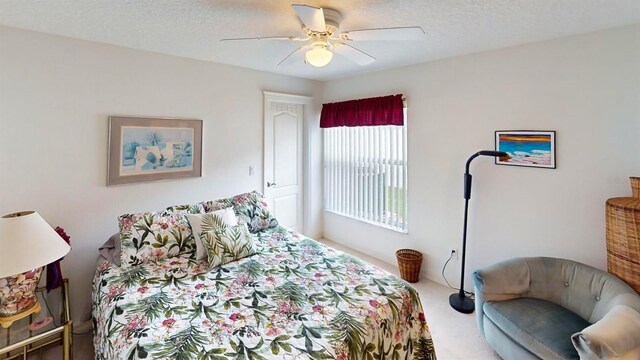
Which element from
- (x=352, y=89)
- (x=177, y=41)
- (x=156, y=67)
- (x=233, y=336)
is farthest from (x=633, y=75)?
(x=156, y=67)

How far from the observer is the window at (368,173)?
3676 mm

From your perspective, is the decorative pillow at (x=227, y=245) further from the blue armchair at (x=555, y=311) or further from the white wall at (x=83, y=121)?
the blue armchair at (x=555, y=311)

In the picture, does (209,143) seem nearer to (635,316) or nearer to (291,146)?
(291,146)

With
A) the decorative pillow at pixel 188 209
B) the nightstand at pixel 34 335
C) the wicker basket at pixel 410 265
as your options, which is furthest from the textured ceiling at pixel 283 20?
the wicker basket at pixel 410 265

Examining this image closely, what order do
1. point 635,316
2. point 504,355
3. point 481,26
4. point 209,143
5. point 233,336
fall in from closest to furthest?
point 233,336 < point 635,316 < point 504,355 < point 481,26 < point 209,143

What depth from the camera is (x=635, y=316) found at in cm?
164

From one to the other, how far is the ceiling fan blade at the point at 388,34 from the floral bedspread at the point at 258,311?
1625mm

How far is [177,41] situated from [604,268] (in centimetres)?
400

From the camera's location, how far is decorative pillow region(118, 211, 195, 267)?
2.27 metres

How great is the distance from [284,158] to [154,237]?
6.91 feet

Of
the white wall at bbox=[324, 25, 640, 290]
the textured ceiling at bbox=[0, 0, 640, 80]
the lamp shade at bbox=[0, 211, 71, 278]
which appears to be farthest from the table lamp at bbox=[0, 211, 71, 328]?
the white wall at bbox=[324, 25, 640, 290]

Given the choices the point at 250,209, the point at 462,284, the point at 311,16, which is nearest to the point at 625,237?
the point at 462,284

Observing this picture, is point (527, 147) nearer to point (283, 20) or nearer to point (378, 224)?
point (378, 224)

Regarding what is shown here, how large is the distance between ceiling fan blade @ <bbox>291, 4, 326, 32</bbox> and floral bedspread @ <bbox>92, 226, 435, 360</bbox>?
5.34 ft
